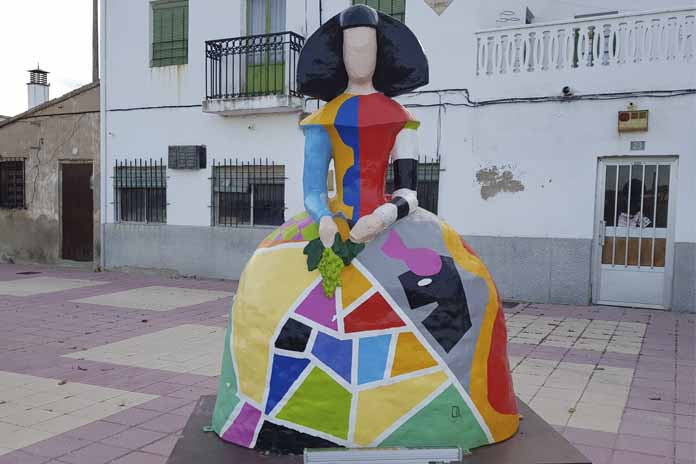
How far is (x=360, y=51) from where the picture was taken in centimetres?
273

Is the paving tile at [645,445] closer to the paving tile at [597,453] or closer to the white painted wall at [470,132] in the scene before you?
the paving tile at [597,453]

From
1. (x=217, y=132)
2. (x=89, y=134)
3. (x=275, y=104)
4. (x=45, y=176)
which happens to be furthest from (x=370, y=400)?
(x=45, y=176)

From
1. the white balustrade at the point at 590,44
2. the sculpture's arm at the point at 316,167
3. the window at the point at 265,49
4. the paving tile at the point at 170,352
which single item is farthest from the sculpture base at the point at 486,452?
the window at the point at 265,49

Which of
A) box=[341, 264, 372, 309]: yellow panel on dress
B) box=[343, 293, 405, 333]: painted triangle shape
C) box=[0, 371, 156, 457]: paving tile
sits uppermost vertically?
box=[341, 264, 372, 309]: yellow panel on dress

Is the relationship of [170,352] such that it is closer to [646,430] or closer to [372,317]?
[646,430]

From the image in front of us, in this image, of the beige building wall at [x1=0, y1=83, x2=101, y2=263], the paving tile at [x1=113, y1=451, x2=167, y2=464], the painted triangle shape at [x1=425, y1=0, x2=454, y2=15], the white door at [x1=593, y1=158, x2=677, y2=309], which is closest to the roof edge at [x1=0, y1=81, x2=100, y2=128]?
the beige building wall at [x1=0, y1=83, x2=101, y2=263]

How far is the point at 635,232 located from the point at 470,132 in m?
2.84

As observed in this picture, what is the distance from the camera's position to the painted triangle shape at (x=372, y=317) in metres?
2.47

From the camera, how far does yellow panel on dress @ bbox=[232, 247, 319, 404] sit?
2572 millimetres

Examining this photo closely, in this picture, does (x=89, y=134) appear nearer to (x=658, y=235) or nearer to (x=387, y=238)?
(x=658, y=235)

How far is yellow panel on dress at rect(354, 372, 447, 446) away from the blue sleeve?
806 millimetres

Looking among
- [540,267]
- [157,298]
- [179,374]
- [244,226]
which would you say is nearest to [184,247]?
[244,226]

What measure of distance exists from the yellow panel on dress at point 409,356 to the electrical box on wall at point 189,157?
402 inches
